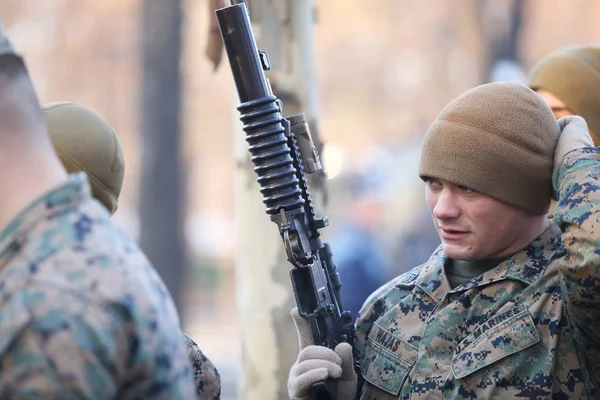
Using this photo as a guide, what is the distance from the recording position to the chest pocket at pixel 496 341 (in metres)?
2.67

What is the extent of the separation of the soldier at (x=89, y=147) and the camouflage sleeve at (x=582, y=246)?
1309mm

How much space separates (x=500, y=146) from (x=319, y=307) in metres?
0.75

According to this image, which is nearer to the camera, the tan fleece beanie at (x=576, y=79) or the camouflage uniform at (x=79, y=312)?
the camouflage uniform at (x=79, y=312)

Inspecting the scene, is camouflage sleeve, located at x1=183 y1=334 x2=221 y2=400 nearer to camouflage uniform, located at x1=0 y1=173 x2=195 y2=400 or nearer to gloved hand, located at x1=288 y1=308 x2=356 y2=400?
gloved hand, located at x1=288 y1=308 x2=356 y2=400

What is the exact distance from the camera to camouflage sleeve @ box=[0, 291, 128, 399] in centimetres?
155

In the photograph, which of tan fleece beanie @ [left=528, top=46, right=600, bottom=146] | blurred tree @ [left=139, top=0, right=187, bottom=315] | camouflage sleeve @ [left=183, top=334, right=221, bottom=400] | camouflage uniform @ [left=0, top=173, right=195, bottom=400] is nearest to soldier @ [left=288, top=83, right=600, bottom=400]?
camouflage sleeve @ [left=183, top=334, right=221, bottom=400]

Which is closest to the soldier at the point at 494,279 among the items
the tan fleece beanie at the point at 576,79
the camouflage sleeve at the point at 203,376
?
the camouflage sleeve at the point at 203,376

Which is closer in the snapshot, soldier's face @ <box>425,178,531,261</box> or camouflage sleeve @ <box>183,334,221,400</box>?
soldier's face @ <box>425,178,531,261</box>

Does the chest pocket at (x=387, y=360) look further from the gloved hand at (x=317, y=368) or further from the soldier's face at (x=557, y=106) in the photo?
the soldier's face at (x=557, y=106)

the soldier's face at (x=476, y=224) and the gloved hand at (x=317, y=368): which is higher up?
the soldier's face at (x=476, y=224)

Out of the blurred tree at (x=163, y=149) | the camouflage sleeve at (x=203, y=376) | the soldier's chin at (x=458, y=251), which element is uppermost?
the soldier's chin at (x=458, y=251)

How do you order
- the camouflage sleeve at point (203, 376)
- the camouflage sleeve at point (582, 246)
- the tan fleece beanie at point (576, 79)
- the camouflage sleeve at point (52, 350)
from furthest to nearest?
the tan fleece beanie at point (576, 79)
the camouflage sleeve at point (203, 376)
the camouflage sleeve at point (582, 246)
the camouflage sleeve at point (52, 350)

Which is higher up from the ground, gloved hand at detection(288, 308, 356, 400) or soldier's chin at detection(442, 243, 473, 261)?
soldier's chin at detection(442, 243, 473, 261)

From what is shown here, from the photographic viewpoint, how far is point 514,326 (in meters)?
2.70
